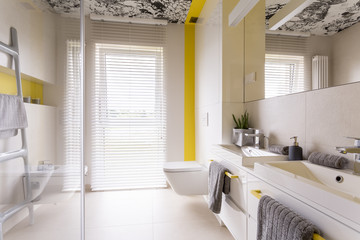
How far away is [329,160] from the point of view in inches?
41.6

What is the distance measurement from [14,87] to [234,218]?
1.54m

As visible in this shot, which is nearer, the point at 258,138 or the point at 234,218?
the point at 234,218

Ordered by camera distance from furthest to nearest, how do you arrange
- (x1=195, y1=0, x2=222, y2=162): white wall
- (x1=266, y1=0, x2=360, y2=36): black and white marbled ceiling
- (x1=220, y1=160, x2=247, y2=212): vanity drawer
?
(x1=195, y1=0, x2=222, y2=162): white wall, (x1=220, y1=160, x2=247, y2=212): vanity drawer, (x1=266, y1=0, x2=360, y2=36): black and white marbled ceiling

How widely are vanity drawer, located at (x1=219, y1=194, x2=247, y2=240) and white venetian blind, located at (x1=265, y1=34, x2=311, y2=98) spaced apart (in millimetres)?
938

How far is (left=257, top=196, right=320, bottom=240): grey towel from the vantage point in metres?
0.72

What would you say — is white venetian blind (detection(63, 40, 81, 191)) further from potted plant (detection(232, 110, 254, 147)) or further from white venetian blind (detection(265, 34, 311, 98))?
white venetian blind (detection(265, 34, 311, 98))

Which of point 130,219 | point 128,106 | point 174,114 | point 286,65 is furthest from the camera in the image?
point 174,114

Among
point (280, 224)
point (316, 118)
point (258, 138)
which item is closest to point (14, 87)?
point (280, 224)

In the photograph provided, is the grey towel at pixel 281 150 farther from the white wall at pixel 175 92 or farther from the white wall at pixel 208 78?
the white wall at pixel 175 92

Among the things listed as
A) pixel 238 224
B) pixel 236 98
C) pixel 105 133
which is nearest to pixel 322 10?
pixel 236 98

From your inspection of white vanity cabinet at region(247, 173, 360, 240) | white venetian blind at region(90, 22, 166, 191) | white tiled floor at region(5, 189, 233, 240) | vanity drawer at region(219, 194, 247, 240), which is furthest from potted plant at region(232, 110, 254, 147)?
white venetian blind at region(90, 22, 166, 191)

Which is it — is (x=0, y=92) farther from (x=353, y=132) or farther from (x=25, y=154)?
(x=353, y=132)

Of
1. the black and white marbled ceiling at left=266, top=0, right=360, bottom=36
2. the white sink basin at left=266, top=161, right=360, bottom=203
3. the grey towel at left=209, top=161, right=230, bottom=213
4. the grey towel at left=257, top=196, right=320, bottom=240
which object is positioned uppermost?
the black and white marbled ceiling at left=266, top=0, right=360, bottom=36

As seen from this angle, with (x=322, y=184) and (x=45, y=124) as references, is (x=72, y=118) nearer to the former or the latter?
(x=45, y=124)
